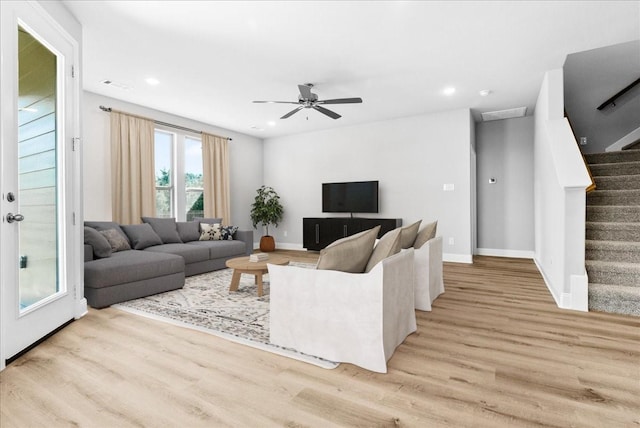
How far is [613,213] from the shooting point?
3738mm

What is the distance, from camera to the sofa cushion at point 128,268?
127 inches

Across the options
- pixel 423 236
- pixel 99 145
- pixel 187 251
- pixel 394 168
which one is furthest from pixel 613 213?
pixel 99 145

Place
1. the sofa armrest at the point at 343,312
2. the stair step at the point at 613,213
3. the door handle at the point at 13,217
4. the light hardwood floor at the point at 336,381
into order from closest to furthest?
the light hardwood floor at the point at 336,381
the sofa armrest at the point at 343,312
the door handle at the point at 13,217
the stair step at the point at 613,213

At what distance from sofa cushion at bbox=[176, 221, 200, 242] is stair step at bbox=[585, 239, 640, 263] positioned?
516 cm

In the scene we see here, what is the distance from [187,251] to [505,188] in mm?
5785

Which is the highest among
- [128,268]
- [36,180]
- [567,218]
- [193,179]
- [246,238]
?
[193,179]

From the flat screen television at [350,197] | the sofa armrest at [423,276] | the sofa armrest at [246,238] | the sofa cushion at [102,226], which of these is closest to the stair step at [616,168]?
the sofa armrest at [423,276]

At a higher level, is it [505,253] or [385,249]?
[385,249]

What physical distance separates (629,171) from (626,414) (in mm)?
3982

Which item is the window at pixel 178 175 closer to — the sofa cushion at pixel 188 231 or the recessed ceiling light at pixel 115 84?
the sofa cushion at pixel 188 231

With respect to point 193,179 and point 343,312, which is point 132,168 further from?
point 343,312

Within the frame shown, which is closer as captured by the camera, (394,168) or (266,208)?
(394,168)

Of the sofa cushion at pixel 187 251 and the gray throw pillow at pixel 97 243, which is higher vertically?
the gray throw pillow at pixel 97 243

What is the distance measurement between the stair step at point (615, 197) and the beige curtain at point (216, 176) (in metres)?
5.96
